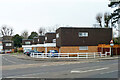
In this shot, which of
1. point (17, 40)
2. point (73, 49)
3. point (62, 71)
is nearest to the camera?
point (62, 71)

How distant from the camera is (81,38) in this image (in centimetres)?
3316

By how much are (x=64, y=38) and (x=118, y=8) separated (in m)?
16.6

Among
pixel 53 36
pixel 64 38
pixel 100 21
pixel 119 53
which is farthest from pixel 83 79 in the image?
pixel 100 21

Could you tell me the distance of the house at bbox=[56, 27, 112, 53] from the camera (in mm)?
32344

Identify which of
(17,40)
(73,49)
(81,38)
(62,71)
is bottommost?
(62,71)

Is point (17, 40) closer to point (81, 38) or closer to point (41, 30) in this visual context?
point (41, 30)

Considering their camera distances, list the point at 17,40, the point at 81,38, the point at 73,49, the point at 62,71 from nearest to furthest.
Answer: the point at 62,71, the point at 73,49, the point at 81,38, the point at 17,40

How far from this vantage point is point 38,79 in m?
10.4

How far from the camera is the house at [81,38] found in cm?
3234

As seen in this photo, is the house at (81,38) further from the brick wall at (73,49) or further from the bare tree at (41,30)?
the bare tree at (41,30)

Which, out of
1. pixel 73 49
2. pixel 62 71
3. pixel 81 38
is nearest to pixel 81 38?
pixel 81 38

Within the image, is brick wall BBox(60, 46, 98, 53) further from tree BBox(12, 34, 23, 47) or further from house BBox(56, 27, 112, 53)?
tree BBox(12, 34, 23, 47)

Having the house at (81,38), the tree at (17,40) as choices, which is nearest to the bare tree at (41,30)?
the tree at (17,40)

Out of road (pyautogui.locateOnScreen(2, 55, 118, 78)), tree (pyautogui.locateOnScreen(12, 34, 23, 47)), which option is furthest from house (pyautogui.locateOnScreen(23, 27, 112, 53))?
tree (pyautogui.locateOnScreen(12, 34, 23, 47))
